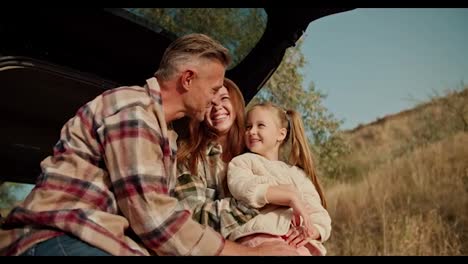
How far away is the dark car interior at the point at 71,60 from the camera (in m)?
1.78

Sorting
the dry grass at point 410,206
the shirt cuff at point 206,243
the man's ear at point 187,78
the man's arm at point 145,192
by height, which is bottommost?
the dry grass at point 410,206

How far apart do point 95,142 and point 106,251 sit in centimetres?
25

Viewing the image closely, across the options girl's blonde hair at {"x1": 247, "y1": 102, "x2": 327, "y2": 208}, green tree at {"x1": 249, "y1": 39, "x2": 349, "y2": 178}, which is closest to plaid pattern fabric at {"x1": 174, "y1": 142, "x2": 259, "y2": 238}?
girl's blonde hair at {"x1": 247, "y1": 102, "x2": 327, "y2": 208}

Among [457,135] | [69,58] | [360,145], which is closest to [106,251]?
[69,58]

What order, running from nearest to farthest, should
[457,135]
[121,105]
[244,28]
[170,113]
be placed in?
1. [121,105]
2. [170,113]
3. [244,28]
4. [457,135]

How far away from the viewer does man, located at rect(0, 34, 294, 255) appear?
46.9 inches

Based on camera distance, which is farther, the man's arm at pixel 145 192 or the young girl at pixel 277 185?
the young girl at pixel 277 185

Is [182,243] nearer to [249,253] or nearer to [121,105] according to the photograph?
[249,253]

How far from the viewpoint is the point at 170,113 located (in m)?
1.48

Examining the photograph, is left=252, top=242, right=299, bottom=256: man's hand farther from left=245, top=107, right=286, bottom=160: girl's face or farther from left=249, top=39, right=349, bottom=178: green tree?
left=249, top=39, right=349, bottom=178: green tree

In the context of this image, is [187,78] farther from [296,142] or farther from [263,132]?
[296,142]

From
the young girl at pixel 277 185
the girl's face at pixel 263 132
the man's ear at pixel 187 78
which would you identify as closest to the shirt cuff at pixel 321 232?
the young girl at pixel 277 185

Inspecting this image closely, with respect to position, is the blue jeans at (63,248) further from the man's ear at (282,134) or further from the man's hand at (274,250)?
the man's ear at (282,134)

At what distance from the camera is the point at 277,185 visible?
1641mm
